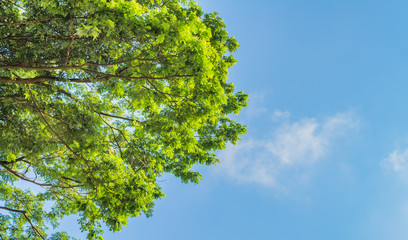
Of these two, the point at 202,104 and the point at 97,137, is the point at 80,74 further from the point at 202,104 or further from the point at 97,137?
the point at 202,104

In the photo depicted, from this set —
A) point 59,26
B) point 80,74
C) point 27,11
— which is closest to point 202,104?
point 80,74

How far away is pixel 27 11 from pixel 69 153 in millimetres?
3746

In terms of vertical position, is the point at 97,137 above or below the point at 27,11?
below

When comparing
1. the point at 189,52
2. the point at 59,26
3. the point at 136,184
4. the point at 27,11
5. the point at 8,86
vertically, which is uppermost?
the point at 8,86

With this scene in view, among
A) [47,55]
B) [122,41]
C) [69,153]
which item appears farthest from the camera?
[69,153]

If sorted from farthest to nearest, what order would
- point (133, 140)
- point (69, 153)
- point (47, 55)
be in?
point (133, 140) → point (69, 153) → point (47, 55)

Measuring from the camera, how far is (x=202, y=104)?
306 inches

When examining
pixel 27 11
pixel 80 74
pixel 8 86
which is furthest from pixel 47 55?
pixel 8 86

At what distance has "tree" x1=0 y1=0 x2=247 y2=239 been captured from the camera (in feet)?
19.1

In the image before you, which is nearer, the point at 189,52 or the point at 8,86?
the point at 189,52

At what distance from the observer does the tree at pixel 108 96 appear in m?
5.81

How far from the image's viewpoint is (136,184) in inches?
306

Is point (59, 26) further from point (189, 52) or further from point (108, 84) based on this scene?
point (189, 52)

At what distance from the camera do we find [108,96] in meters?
9.32
